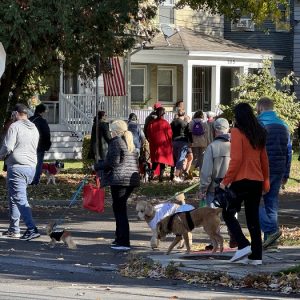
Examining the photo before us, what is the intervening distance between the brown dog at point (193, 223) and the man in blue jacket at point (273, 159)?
2.25 ft

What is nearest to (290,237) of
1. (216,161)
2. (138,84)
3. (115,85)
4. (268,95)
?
(216,161)

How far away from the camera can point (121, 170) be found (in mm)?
13336

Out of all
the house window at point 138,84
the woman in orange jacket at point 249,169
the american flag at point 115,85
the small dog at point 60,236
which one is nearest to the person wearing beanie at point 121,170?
the small dog at point 60,236

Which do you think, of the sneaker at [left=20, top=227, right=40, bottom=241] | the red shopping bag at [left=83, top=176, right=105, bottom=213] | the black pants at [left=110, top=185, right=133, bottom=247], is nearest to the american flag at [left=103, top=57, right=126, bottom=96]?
the sneaker at [left=20, top=227, right=40, bottom=241]

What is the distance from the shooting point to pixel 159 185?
22.7 metres

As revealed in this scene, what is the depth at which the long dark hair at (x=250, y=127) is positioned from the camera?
38.0ft

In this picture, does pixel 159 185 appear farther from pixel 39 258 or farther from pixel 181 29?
pixel 181 29

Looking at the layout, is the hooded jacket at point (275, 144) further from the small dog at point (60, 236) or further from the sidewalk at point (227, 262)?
the small dog at point (60, 236)

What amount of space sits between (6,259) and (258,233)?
3275mm

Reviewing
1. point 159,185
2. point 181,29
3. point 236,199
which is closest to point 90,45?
point 159,185

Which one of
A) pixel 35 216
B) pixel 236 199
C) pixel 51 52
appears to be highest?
pixel 51 52

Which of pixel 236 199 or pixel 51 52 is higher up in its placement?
pixel 51 52

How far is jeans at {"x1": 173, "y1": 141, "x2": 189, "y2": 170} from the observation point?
23708 millimetres

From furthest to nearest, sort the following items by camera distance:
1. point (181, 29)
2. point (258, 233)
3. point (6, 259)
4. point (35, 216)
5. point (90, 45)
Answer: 1. point (181, 29)
2. point (90, 45)
3. point (35, 216)
4. point (6, 259)
5. point (258, 233)
